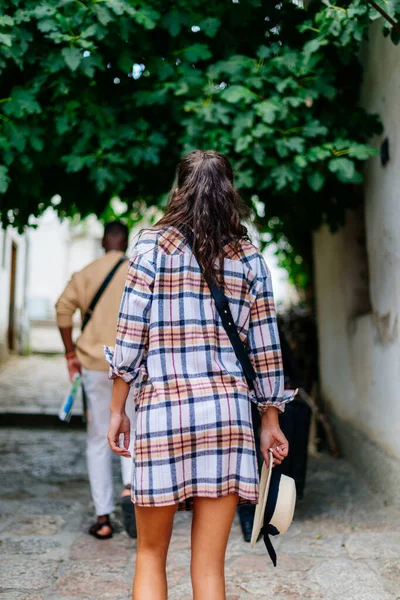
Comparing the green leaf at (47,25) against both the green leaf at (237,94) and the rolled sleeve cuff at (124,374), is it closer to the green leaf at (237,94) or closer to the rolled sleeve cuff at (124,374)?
the green leaf at (237,94)

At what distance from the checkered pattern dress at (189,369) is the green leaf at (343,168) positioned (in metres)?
2.16

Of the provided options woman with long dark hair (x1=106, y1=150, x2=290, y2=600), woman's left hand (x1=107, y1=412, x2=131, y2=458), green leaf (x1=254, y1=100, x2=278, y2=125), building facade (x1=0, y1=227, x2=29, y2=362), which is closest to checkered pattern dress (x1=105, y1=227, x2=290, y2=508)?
woman with long dark hair (x1=106, y1=150, x2=290, y2=600)

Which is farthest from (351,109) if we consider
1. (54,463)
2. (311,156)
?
(54,463)

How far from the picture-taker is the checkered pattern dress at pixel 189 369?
A: 2.08 metres

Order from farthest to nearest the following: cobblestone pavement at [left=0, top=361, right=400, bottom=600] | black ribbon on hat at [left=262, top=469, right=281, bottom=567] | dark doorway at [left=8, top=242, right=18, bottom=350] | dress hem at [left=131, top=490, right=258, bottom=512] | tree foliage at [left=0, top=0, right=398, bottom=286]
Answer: dark doorway at [left=8, top=242, right=18, bottom=350] → tree foliage at [left=0, top=0, right=398, bottom=286] → cobblestone pavement at [left=0, top=361, right=400, bottom=600] → black ribbon on hat at [left=262, top=469, right=281, bottom=567] → dress hem at [left=131, top=490, right=258, bottom=512]

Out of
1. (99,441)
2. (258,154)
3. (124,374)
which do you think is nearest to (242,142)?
(258,154)

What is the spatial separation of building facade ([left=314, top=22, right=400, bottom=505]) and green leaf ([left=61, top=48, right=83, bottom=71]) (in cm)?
201

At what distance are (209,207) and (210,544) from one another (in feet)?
3.48

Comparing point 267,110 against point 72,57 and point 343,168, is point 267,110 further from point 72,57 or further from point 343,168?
point 72,57

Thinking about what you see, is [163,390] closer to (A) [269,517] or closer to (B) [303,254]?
(A) [269,517]

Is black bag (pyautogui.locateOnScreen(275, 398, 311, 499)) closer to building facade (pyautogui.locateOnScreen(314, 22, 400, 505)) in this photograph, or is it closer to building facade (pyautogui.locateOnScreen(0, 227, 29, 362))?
building facade (pyautogui.locateOnScreen(314, 22, 400, 505))

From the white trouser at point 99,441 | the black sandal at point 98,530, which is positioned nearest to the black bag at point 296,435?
the white trouser at point 99,441

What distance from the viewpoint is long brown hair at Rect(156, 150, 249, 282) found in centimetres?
221

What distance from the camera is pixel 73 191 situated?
496cm
